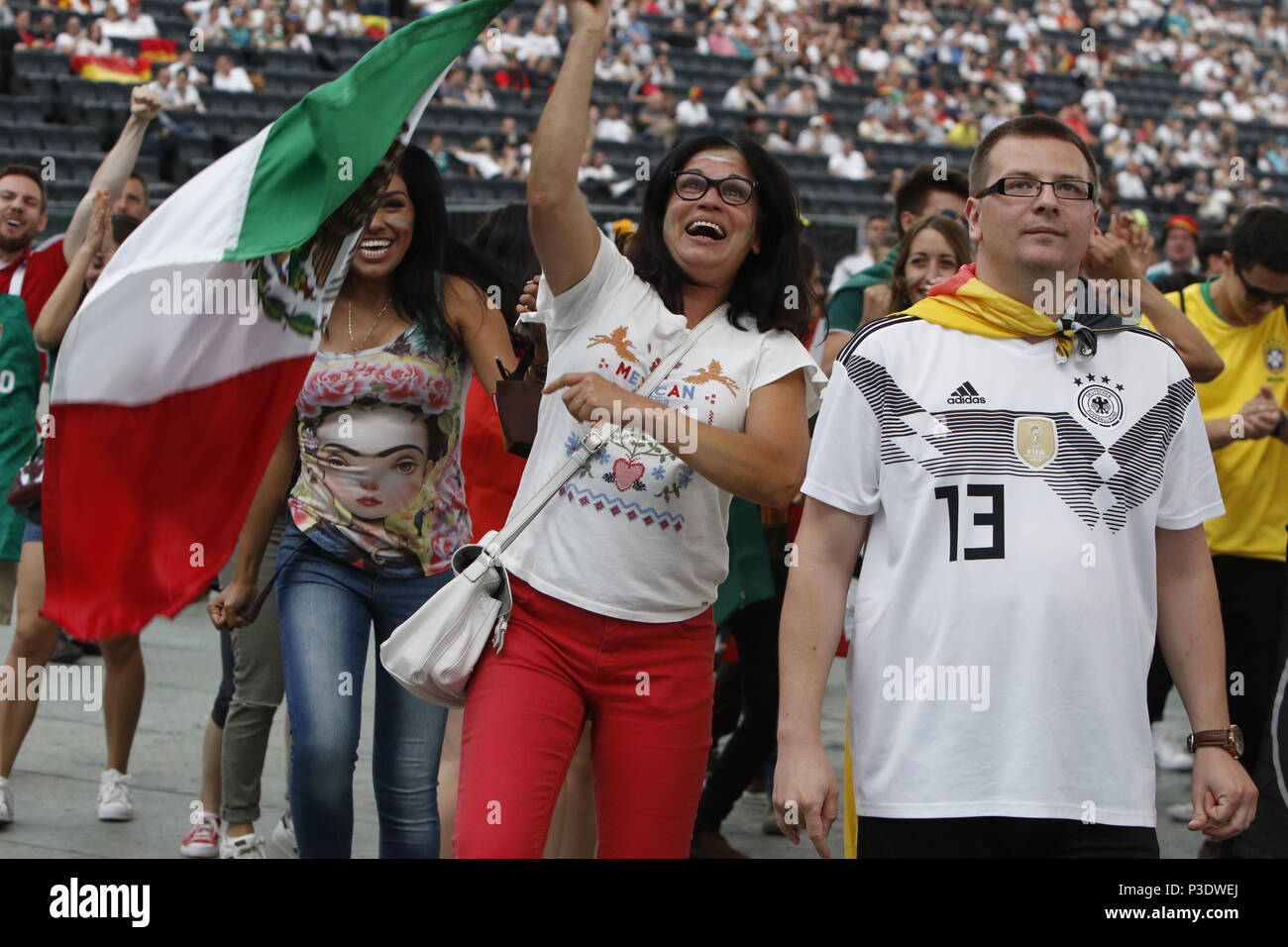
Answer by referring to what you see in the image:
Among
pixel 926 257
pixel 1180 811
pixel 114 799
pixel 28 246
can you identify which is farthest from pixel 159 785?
pixel 1180 811

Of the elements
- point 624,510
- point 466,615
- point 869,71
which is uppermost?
point 869,71

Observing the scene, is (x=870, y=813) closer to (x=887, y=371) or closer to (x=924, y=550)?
(x=924, y=550)

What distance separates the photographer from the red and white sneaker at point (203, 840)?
525cm

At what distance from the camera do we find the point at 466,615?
328 centimetres

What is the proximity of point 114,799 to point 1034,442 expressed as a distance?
13.1 ft

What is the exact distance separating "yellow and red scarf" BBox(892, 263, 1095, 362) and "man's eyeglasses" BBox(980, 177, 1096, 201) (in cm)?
18

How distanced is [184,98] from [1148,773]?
1849 centimetres

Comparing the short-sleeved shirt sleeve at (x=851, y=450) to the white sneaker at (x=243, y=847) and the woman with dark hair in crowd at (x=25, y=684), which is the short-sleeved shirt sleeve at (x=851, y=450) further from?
the woman with dark hair in crowd at (x=25, y=684)

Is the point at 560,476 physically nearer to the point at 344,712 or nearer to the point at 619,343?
the point at 619,343

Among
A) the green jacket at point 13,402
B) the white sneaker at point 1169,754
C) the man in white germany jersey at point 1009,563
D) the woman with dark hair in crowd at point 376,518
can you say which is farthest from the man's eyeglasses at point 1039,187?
the white sneaker at point 1169,754

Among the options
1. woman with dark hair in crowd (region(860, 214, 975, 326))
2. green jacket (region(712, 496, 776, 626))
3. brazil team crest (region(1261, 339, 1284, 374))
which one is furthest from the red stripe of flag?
brazil team crest (region(1261, 339, 1284, 374))

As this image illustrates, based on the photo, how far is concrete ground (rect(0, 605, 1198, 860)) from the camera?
212 inches

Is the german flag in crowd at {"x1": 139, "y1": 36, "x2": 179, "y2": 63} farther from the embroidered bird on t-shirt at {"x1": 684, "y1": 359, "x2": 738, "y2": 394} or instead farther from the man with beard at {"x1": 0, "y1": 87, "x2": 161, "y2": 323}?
the embroidered bird on t-shirt at {"x1": 684, "y1": 359, "x2": 738, "y2": 394}
